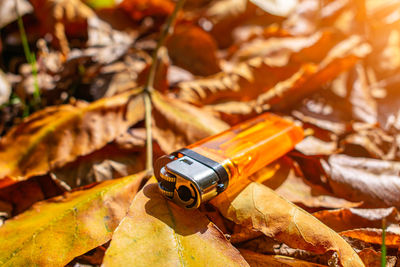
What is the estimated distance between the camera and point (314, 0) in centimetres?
200

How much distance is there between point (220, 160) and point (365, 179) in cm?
45

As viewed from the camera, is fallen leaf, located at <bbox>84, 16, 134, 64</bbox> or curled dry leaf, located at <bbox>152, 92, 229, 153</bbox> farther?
fallen leaf, located at <bbox>84, 16, 134, 64</bbox>

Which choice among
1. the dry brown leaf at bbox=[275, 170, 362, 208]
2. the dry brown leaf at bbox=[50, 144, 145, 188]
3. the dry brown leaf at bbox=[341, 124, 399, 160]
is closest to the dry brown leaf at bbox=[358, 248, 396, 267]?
the dry brown leaf at bbox=[275, 170, 362, 208]

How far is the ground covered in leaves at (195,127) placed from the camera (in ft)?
2.36

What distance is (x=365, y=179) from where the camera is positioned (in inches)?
37.9

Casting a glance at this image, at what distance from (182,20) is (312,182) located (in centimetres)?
115

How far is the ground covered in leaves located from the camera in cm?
72

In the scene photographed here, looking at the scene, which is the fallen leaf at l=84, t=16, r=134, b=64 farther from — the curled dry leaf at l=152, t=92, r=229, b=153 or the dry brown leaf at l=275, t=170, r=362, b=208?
the dry brown leaf at l=275, t=170, r=362, b=208

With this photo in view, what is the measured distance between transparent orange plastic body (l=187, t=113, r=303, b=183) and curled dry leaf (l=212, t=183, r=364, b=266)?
0.06 meters

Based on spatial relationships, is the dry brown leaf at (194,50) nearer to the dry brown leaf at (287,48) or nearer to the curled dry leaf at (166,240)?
the dry brown leaf at (287,48)

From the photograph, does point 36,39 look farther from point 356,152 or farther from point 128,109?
point 356,152

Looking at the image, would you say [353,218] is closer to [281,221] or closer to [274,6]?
[281,221]

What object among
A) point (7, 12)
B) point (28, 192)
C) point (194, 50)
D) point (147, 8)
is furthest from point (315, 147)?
point (7, 12)

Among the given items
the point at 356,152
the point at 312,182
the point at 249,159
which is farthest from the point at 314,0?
the point at 249,159
